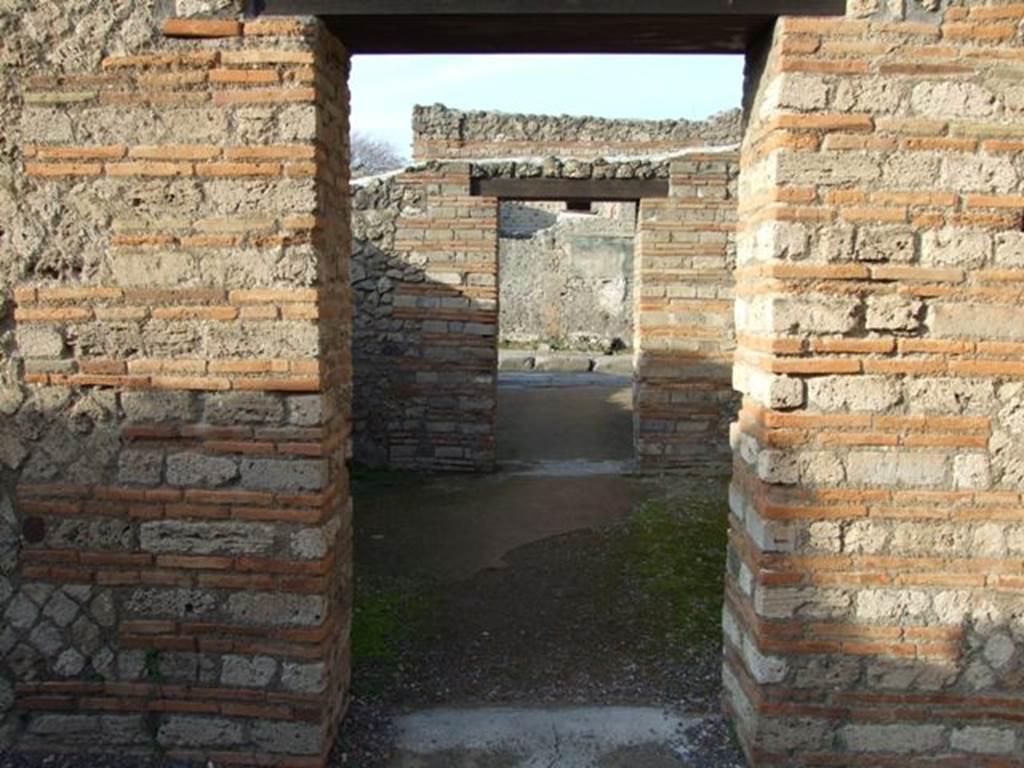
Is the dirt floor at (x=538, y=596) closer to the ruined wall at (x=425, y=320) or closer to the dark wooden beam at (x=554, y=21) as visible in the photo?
the ruined wall at (x=425, y=320)

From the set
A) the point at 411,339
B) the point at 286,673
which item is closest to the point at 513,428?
the point at 411,339

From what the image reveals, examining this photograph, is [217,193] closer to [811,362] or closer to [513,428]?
[811,362]

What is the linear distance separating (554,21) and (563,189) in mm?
5071

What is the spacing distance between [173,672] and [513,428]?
716cm

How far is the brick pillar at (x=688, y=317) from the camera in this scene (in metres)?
8.23

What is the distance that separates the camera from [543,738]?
369 centimetres

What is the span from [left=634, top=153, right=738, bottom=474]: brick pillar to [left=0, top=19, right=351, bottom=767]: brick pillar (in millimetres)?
5287

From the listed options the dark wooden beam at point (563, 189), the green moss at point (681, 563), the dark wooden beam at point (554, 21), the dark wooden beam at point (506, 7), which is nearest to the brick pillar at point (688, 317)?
the dark wooden beam at point (563, 189)

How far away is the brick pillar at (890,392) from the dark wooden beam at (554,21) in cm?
19

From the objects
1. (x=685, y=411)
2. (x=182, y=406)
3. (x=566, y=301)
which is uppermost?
(x=566, y=301)

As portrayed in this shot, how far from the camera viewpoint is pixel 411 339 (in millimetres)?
8422

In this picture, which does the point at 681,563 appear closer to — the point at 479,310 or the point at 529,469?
the point at 529,469

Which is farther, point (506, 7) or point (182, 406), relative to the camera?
point (182, 406)

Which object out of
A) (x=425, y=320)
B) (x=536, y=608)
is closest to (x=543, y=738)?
(x=536, y=608)
